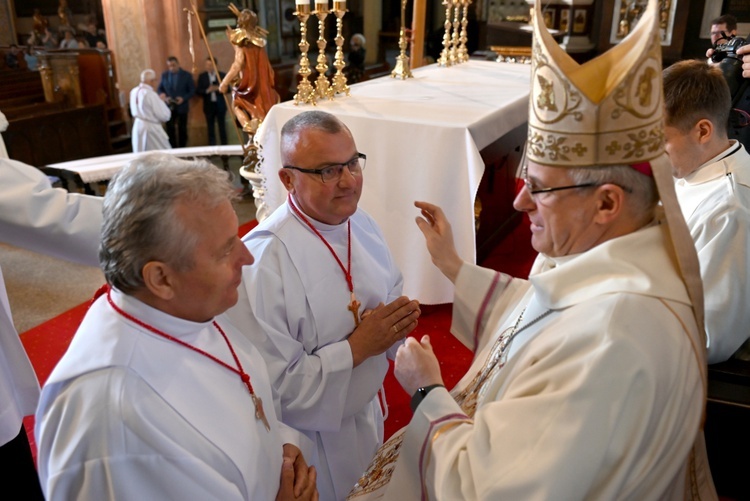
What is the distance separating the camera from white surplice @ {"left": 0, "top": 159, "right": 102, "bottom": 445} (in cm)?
185

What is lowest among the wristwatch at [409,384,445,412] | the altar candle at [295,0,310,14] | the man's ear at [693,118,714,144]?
the wristwatch at [409,384,445,412]

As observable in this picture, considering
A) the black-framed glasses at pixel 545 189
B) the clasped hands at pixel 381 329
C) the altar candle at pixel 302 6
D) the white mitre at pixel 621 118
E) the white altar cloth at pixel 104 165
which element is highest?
the altar candle at pixel 302 6

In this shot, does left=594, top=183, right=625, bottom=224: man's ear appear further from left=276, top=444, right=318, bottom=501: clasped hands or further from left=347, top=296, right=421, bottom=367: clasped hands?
left=276, top=444, right=318, bottom=501: clasped hands

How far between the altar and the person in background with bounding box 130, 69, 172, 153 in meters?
5.87

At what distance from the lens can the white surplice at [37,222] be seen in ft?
6.07

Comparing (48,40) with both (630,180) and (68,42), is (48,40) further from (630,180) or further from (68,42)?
(630,180)

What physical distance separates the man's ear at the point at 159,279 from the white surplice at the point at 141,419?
0.06 m

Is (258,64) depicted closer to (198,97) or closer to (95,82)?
(198,97)

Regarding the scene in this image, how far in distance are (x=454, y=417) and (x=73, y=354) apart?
34.9 inches

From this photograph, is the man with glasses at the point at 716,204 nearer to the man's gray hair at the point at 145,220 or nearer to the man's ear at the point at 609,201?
the man's ear at the point at 609,201

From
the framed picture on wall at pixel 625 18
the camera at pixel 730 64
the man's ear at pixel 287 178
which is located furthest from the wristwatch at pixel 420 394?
the framed picture on wall at pixel 625 18

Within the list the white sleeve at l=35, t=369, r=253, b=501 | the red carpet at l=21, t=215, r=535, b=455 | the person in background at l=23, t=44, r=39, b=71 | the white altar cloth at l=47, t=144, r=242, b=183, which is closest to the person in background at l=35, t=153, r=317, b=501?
the white sleeve at l=35, t=369, r=253, b=501

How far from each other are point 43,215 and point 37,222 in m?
0.03

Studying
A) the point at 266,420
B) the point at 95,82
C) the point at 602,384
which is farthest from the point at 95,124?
the point at 602,384
